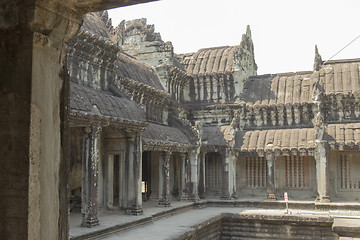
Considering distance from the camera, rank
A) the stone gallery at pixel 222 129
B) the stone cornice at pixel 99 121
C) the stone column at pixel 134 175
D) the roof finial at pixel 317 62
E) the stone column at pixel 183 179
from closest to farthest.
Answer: the stone cornice at pixel 99 121, the stone column at pixel 134 175, the stone gallery at pixel 222 129, the stone column at pixel 183 179, the roof finial at pixel 317 62

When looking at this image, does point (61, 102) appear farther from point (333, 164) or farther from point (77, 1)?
point (333, 164)

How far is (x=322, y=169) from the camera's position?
21.7m

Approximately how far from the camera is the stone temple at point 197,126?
14891 millimetres

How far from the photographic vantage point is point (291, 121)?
24.3 metres

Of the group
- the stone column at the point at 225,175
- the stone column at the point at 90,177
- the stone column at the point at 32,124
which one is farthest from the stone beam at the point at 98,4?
the stone column at the point at 225,175

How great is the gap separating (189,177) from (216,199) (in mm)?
2392

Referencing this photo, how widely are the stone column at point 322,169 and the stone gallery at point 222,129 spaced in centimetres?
5

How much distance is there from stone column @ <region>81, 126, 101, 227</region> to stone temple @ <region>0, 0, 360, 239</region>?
0.03 meters

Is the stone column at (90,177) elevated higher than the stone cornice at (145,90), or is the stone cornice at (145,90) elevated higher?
the stone cornice at (145,90)

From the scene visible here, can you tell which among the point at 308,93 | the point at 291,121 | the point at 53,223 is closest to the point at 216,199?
the point at 291,121

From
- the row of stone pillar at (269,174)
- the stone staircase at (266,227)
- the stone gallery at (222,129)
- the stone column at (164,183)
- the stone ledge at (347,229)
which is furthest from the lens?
the row of stone pillar at (269,174)

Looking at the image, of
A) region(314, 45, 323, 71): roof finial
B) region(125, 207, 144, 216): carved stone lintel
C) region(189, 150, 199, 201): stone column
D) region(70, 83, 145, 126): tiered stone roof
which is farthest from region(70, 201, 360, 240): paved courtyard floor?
region(314, 45, 323, 71): roof finial

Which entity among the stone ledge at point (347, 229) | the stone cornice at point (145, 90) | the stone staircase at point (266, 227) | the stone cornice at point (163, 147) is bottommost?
the stone staircase at point (266, 227)

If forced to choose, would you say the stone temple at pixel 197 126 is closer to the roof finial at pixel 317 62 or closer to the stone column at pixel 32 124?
the roof finial at pixel 317 62
